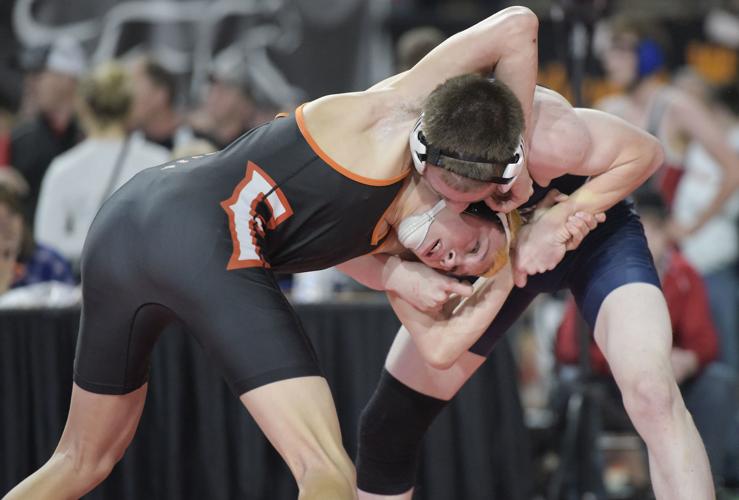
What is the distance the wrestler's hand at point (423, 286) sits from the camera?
3492mm

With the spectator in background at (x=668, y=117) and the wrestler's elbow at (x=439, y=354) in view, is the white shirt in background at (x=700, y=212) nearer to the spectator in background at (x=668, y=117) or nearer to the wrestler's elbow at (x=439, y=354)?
the spectator in background at (x=668, y=117)

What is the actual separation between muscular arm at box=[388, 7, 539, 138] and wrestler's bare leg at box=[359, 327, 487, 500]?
3.41ft

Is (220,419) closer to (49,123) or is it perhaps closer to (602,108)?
(49,123)

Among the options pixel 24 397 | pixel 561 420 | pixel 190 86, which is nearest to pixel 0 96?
pixel 190 86

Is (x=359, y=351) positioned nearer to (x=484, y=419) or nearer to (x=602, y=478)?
(x=484, y=419)

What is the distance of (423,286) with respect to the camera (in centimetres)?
352

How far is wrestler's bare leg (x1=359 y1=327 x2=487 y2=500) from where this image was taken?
4.01 m

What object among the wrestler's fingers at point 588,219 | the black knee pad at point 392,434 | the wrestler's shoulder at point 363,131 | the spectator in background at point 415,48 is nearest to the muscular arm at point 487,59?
the wrestler's shoulder at point 363,131

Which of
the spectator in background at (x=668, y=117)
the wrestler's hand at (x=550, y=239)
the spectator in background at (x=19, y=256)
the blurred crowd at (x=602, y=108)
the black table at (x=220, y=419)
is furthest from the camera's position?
the spectator in background at (x=668, y=117)

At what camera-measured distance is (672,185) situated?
712 cm

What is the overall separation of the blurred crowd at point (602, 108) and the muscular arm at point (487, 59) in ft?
7.00

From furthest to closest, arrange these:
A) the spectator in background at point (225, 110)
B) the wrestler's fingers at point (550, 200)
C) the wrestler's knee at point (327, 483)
Result: the spectator in background at point (225, 110)
the wrestler's fingers at point (550, 200)
the wrestler's knee at point (327, 483)

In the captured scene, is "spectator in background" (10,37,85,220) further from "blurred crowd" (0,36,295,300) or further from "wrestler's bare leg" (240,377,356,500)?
"wrestler's bare leg" (240,377,356,500)

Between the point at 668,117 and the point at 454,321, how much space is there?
3.70m
